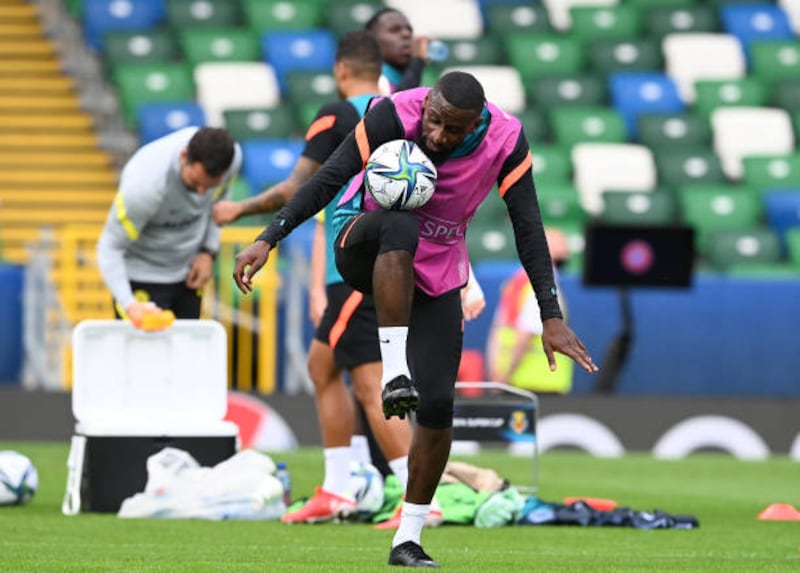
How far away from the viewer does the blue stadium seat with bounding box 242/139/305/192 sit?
61.0ft

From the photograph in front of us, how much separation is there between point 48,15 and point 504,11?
492cm

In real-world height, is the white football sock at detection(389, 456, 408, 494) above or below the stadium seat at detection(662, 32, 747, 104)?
below

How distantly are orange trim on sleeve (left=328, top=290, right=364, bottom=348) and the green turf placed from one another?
2.96ft

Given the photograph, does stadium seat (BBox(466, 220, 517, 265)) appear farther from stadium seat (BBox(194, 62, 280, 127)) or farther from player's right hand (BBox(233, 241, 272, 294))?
player's right hand (BBox(233, 241, 272, 294))

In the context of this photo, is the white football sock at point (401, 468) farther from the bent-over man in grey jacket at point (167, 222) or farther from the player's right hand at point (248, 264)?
the player's right hand at point (248, 264)

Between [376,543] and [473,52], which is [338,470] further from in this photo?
[473,52]

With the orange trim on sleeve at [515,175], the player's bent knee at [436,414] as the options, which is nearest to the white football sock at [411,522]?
the player's bent knee at [436,414]

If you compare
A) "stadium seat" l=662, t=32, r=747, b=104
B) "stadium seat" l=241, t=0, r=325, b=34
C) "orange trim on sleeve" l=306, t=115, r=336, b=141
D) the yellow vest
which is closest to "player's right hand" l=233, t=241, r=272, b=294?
"orange trim on sleeve" l=306, t=115, r=336, b=141

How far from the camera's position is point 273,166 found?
18.8 metres

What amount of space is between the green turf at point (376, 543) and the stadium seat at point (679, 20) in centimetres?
1050

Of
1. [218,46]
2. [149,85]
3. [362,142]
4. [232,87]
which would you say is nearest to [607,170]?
[232,87]

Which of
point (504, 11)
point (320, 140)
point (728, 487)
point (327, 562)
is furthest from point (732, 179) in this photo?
point (327, 562)

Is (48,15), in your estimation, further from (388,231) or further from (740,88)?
(388,231)

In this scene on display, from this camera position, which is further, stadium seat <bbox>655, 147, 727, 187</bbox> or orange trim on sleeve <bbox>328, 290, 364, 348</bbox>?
stadium seat <bbox>655, 147, 727, 187</bbox>
